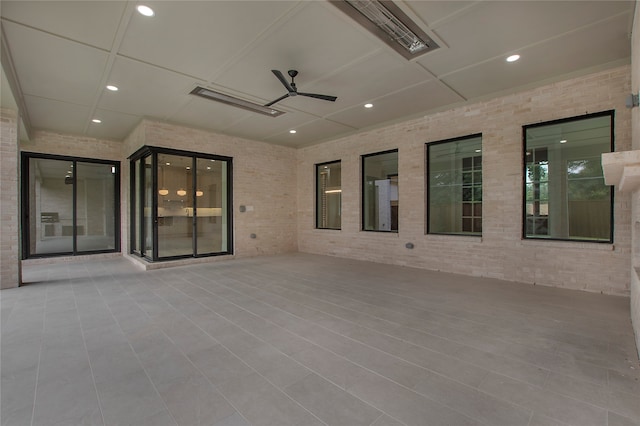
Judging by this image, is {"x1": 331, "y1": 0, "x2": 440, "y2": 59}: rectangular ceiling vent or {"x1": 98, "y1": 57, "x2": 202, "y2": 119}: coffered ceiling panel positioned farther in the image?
{"x1": 98, "y1": 57, "x2": 202, "y2": 119}: coffered ceiling panel

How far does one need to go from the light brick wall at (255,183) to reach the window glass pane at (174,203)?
0.49m

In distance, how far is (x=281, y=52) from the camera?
3771 millimetres

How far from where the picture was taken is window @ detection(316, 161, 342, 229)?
837 cm

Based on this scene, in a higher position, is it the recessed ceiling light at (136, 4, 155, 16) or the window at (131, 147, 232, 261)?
the recessed ceiling light at (136, 4, 155, 16)

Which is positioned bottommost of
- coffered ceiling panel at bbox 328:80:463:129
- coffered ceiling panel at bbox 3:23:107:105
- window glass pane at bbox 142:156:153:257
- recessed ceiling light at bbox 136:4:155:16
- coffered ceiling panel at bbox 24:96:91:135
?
window glass pane at bbox 142:156:153:257

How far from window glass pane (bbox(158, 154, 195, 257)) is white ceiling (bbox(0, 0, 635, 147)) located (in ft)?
4.86

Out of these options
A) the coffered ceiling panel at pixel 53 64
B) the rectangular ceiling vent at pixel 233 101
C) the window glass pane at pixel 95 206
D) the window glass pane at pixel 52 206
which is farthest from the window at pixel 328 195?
the window glass pane at pixel 52 206

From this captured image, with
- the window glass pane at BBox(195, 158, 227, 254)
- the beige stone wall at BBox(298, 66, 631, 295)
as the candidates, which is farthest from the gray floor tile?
the window glass pane at BBox(195, 158, 227, 254)

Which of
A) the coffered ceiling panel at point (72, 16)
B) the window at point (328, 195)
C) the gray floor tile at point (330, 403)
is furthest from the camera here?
the window at point (328, 195)

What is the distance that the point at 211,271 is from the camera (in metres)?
6.06

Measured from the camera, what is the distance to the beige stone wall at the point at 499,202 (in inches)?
168

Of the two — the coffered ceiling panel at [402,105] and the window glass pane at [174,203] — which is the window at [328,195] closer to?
the coffered ceiling panel at [402,105]

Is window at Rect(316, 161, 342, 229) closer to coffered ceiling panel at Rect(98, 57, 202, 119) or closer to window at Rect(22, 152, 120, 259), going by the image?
coffered ceiling panel at Rect(98, 57, 202, 119)

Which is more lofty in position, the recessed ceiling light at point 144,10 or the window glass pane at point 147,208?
the recessed ceiling light at point 144,10
